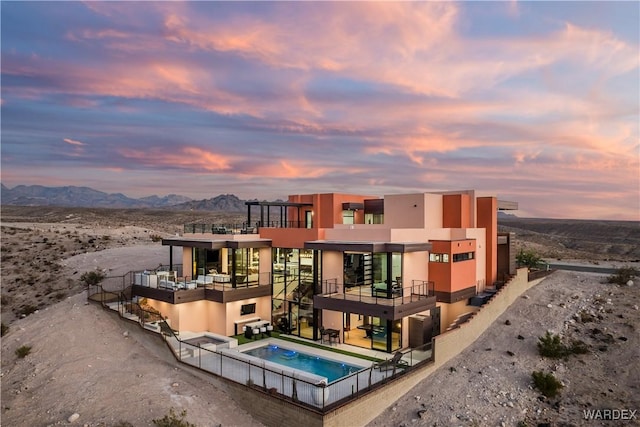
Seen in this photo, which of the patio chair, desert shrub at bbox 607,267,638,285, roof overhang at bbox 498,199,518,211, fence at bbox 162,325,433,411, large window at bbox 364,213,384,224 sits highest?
roof overhang at bbox 498,199,518,211

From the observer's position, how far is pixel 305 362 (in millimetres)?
18453

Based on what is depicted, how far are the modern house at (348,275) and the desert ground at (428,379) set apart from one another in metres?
2.54

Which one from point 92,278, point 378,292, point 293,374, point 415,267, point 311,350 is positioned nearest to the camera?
point 293,374

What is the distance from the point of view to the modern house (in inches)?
797

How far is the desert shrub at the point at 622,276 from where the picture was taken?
26.5m

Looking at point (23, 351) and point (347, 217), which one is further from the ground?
point (347, 217)

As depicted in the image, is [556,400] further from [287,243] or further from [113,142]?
[113,142]

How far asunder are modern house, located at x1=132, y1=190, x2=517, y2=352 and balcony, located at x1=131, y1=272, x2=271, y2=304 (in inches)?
2.2

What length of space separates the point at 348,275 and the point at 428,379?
666 centimetres

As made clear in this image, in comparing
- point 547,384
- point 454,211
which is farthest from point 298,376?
point 454,211

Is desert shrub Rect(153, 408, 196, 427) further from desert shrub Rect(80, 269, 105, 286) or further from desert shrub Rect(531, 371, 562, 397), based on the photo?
desert shrub Rect(80, 269, 105, 286)

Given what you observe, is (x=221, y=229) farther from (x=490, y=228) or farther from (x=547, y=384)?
(x=547, y=384)

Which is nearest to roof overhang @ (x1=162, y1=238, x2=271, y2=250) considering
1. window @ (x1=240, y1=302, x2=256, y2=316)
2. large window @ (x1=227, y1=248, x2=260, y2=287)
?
large window @ (x1=227, y1=248, x2=260, y2=287)

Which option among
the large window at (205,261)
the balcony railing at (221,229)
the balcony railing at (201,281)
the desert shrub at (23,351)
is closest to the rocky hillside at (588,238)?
the balcony railing at (221,229)
